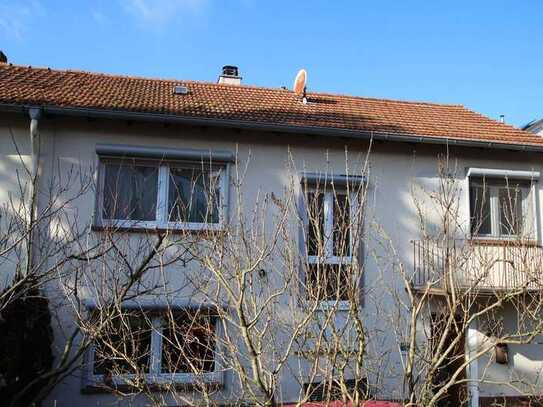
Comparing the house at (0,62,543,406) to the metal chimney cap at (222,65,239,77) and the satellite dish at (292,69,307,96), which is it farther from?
the metal chimney cap at (222,65,239,77)

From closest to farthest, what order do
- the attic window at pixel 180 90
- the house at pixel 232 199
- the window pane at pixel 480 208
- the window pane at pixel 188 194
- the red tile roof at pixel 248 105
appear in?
the house at pixel 232 199 → the window pane at pixel 188 194 → the red tile roof at pixel 248 105 → the window pane at pixel 480 208 → the attic window at pixel 180 90

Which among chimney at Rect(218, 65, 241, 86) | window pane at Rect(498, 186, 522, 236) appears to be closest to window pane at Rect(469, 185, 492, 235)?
window pane at Rect(498, 186, 522, 236)

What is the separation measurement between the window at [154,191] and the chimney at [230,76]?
230 inches

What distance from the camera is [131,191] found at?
9766mm

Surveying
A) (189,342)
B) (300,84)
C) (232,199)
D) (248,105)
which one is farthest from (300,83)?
(189,342)

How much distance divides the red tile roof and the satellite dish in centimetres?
19

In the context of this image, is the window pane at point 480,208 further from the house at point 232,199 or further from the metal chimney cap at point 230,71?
the metal chimney cap at point 230,71

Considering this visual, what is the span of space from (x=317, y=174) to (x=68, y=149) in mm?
4149

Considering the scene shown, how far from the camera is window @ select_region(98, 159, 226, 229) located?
9.58m

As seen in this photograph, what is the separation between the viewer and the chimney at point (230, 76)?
15.3 m

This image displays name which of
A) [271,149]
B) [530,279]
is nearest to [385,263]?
[271,149]

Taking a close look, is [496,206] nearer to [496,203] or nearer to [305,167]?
[496,203]

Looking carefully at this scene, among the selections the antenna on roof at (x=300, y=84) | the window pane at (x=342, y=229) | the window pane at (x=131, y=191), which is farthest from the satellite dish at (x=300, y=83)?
the window pane at (x=342, y=229)

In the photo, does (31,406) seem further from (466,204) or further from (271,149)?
(466,204)
